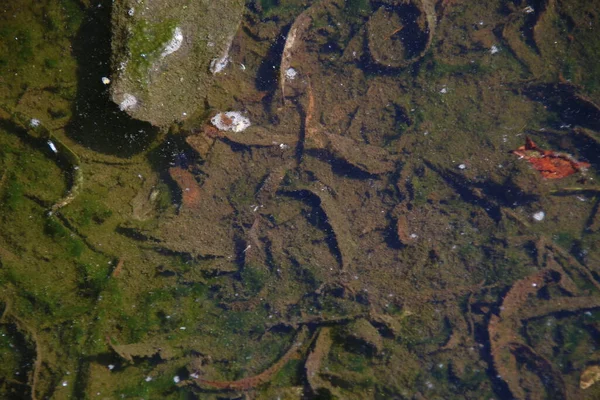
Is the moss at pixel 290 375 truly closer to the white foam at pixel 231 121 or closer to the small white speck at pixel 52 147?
the white foam at pixel 231 121

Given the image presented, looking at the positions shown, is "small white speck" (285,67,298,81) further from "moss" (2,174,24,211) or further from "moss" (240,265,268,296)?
"moss" (2,174,24,211)

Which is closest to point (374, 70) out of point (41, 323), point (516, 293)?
point (516, 293)

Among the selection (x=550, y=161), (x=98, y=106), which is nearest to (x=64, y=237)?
(x=98, y=106)

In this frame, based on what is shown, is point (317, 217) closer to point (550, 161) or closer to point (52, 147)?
point (52, 147)

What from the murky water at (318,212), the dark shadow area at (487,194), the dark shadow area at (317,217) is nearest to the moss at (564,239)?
the murky water at (318,212)

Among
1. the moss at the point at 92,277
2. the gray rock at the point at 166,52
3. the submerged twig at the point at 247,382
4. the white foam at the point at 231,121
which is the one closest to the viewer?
the gray rock at the point at 166,52

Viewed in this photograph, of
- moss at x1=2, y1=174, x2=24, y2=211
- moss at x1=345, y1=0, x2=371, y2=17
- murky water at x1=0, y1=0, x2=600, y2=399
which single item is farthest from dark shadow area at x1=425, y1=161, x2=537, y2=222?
moss at x1=2, y1=174, x2=24, y2=211
